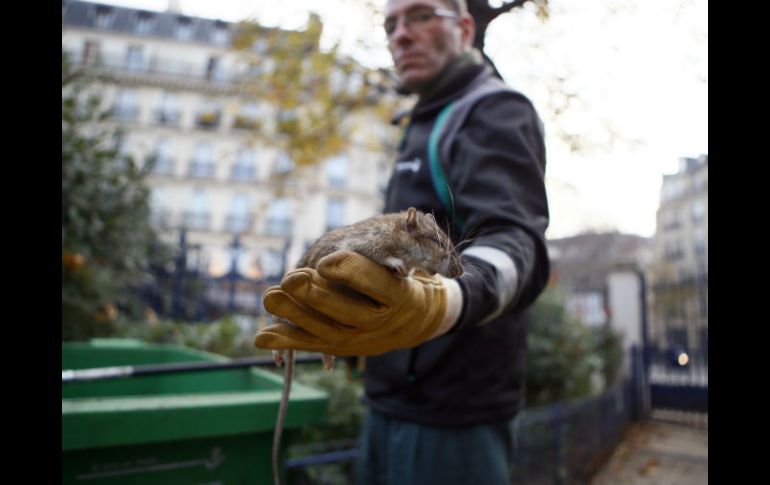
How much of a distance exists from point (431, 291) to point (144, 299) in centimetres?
774

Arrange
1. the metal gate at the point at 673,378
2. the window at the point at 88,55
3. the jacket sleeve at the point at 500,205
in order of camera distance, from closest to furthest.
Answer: the jacket sleeve at the point at 500,205 < the window at the point at 88,55 < the metal gate at the point at 673,378

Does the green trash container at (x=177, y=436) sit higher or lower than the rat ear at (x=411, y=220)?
lower

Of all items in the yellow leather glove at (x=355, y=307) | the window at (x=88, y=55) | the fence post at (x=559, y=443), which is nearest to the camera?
the yellow leather glove at (x=355, y=307)

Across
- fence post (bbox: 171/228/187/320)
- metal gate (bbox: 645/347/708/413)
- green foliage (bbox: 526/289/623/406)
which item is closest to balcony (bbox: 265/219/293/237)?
fence post (bbox: 171/228/187/320)

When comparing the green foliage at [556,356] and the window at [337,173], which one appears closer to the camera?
the green foliage at [556,356]

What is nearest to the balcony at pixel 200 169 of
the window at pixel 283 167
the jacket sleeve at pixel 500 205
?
the window at pixel 283 167

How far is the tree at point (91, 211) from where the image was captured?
273 cm

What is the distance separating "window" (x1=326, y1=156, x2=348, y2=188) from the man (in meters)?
26.5

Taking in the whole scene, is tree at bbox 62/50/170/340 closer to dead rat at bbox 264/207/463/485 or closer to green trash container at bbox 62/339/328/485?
green trash container at bbox 62/339/328/485

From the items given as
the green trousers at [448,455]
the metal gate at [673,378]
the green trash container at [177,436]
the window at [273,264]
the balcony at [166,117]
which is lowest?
the metal gate at [673,378]

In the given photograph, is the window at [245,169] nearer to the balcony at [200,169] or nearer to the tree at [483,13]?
the balcony at [200,169]

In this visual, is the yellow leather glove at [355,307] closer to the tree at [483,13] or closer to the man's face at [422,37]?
the man's face at [422,37]

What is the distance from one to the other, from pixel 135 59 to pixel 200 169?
9350mm
